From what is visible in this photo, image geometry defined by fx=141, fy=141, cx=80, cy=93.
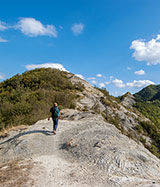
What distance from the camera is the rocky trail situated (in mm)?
4328

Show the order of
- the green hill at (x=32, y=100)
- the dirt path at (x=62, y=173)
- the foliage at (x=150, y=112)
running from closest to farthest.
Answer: the dirt path at (x=62, y=173) < the green hill at (x=32, y=100) < the foliage at (x=150, y=112)

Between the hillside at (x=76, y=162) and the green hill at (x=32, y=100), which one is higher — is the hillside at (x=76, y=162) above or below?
below

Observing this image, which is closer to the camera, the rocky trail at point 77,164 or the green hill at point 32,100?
the rocky trail at point 77,164

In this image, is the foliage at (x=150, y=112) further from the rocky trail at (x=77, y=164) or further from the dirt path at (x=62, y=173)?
the dirt path at (x=62, y=173)

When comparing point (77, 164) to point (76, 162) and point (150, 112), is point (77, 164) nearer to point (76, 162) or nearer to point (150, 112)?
point (76, 162)

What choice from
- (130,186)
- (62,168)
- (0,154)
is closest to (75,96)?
(0,154)

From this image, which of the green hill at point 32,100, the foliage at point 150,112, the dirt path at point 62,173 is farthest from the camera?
the foliage at point 150,112

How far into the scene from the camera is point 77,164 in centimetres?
566

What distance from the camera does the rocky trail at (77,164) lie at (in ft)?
14.2

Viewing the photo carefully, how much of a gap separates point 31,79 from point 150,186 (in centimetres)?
2484

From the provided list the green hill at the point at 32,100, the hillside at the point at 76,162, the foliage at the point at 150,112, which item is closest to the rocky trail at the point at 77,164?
the hillside at the point at 76,162

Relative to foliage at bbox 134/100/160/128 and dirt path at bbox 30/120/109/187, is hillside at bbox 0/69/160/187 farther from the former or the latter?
foliage at bbox 134/100/160/128

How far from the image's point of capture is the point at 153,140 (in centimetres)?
2069

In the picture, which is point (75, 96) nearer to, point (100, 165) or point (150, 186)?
point (100, 165)
